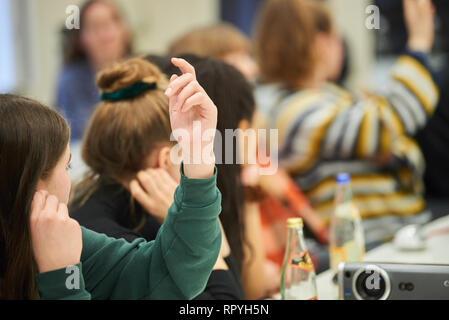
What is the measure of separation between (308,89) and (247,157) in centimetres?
103

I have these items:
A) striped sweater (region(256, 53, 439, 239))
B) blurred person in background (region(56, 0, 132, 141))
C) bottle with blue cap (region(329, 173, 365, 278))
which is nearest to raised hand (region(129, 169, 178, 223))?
bottle with blue cap (region(329, 173, 365, 278))

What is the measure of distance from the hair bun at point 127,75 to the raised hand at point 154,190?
0.15 meters

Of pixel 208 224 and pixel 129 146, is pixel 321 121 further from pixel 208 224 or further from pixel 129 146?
pixel 208 224

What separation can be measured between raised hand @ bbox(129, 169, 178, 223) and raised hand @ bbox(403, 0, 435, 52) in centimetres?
74

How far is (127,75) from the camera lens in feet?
3.60

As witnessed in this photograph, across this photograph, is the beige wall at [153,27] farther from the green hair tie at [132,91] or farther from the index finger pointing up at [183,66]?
the index finger pointing up at [183,66]

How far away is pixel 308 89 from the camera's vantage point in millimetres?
2199

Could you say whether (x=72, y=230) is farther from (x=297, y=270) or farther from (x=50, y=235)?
(x=297, y=270)

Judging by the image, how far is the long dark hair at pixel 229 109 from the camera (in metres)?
1.03

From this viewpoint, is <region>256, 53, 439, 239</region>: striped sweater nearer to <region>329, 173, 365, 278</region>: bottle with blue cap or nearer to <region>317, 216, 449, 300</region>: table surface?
<region>317, 216, 449, 300</region>: table surface

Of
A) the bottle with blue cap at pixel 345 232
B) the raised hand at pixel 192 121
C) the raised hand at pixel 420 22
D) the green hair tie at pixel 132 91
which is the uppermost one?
the raised hand at pixel 420 22

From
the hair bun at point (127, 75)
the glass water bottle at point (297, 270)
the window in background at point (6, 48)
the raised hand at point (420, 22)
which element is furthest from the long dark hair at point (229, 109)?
the window in background at point (6, 48)

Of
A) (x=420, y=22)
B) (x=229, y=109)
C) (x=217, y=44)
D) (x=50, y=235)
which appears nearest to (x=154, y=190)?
(x=229, y=109)

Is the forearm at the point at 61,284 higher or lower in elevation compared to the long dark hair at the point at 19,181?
lower
